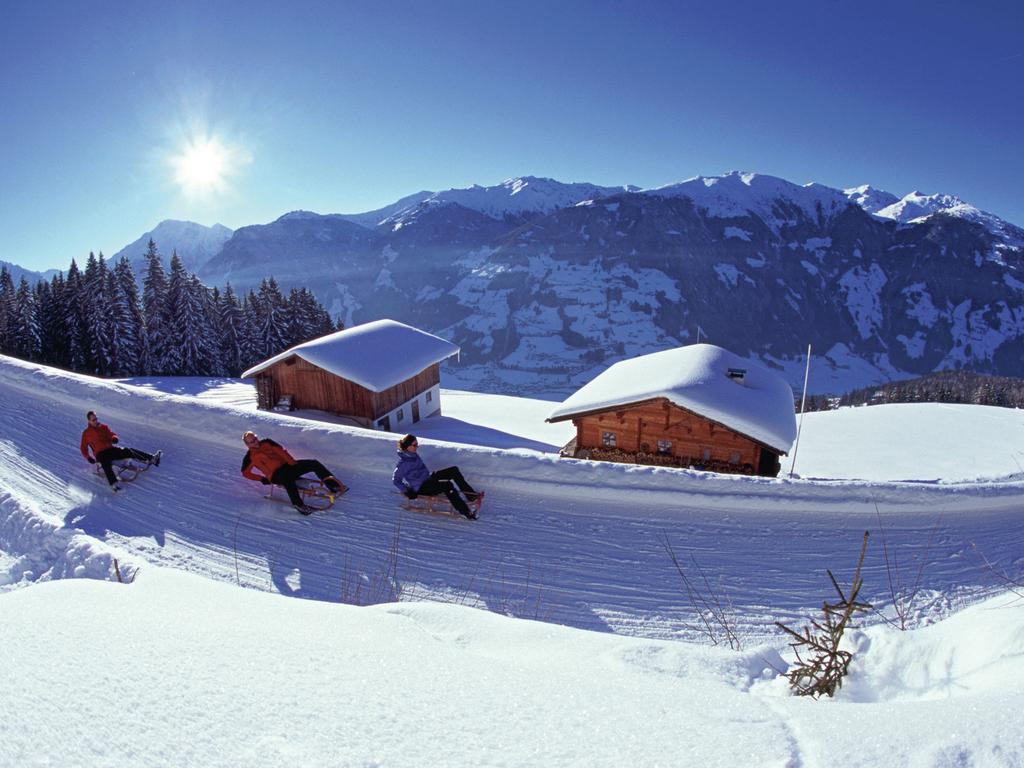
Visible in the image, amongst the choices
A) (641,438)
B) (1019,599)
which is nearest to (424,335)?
(641,438)

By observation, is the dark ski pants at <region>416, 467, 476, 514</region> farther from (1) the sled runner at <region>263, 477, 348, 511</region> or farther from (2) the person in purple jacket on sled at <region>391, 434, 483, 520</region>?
(1) the sled runner at <region>263, 477, 348, 511</region>

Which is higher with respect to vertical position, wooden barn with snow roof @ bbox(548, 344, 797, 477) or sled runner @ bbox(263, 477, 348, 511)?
wooden barn with snow roof @ bbox(548, 344, 797, 477)

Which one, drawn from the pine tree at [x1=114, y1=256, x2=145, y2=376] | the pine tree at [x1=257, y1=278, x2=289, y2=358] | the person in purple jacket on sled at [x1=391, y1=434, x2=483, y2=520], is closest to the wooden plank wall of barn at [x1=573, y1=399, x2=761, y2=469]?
the person in purple jacket on sled at [x1=391, y1=434, x2=483, y2=520]

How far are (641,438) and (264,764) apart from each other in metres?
14.0

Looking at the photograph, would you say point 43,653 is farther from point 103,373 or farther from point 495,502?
point 103,373

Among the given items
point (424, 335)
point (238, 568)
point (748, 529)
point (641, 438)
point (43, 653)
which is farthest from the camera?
point (424, 335)

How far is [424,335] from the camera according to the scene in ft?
89.4

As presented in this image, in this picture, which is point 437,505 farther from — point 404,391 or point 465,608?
point 404,391

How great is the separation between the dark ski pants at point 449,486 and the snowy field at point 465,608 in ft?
1.34

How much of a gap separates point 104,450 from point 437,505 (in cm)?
576

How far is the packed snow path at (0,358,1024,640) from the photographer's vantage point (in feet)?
20.9

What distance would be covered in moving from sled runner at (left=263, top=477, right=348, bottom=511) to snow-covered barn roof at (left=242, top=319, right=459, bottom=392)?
1312cm

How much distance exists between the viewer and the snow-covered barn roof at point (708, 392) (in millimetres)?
13148

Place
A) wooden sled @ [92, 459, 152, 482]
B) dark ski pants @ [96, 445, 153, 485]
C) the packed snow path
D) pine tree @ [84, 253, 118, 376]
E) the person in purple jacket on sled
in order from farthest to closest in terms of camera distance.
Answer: pine tree @ [84, 253, 118, 376] < wooden sled @ [92, 459, 152, 482] < dark ski pants @ [96, 445, 153, 485] < the person in purple jacket on sled < the packed snow path
